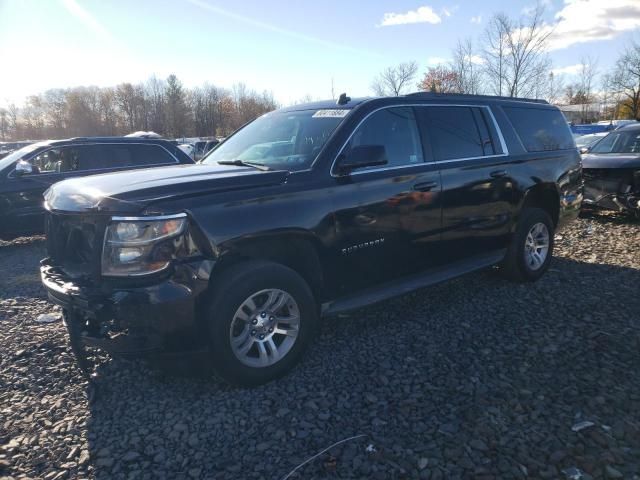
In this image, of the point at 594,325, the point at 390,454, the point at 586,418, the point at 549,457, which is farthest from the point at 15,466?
the point at 594,325

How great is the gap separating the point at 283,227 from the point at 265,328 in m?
0.72

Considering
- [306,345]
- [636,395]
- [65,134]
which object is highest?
[65,134]

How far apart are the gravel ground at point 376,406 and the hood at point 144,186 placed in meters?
1.32

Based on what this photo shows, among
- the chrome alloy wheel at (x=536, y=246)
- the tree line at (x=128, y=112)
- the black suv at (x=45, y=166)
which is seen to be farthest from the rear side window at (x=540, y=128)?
the tree line at (x=128, y=112)

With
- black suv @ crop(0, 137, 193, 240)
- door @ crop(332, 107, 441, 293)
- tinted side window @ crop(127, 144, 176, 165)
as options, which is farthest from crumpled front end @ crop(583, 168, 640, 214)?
tinted side window @ crop(127, 144, 176, 165)

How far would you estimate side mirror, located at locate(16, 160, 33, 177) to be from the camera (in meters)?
7.73

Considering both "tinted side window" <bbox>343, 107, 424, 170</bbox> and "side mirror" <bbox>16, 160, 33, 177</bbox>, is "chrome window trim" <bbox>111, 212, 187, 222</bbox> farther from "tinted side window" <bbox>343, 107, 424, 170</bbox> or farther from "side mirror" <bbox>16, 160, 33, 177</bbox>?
"side mirror" <bbox>16, 160, 33, 177</bbox>

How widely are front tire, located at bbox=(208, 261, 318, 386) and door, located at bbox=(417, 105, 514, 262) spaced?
1693 millimetres

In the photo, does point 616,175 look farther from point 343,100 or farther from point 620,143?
point 343,100

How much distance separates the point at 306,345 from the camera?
11.1 feet

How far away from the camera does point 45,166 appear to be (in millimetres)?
8117

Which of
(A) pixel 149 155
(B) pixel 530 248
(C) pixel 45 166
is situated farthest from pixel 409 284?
(C) pixel 45 166

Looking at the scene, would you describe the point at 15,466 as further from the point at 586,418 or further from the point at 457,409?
the point at 586,418

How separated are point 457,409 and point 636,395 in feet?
3.97
